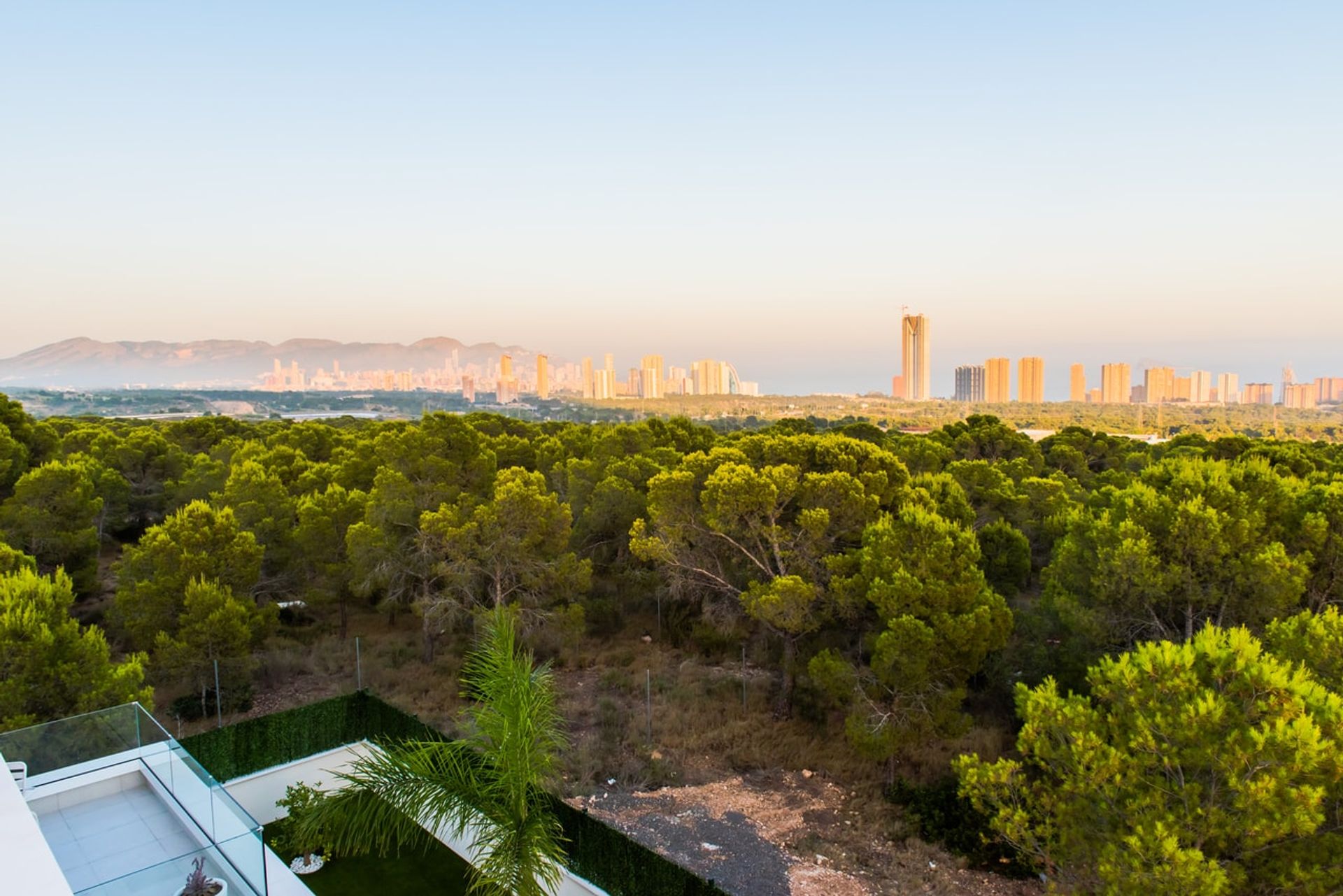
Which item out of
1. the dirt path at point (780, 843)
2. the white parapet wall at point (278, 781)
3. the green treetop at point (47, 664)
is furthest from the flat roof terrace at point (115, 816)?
the dirt path at point (780, 843)

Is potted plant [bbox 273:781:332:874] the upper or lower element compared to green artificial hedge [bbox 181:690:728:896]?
lower

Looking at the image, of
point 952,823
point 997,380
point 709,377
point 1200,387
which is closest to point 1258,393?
point 1200,387

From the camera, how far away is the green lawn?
9242 millimetres

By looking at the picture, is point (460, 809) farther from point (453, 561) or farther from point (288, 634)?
point (288, 634)

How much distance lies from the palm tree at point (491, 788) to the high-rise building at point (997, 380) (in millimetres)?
132939

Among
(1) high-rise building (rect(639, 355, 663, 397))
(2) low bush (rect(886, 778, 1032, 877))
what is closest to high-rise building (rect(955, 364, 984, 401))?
(1) high-rise building (rect(639, 355, 663, 397))

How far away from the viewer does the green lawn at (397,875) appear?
924 centimetres

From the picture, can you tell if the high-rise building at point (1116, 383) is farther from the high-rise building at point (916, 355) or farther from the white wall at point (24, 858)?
the white wall at point (24, 858)

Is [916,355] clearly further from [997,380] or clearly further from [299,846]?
[299,846]

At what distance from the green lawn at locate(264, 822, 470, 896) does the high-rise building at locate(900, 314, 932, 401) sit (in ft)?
436

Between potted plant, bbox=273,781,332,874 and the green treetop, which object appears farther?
potted plant, bbox=273,781,332,874

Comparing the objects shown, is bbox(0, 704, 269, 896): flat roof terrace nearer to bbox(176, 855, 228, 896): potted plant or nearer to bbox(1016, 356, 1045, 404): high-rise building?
bbox(176, 855, 228, 896): potted plant

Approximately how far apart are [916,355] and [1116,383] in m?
32.1

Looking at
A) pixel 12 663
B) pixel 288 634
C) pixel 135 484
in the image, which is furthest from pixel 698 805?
pixel 135 484
